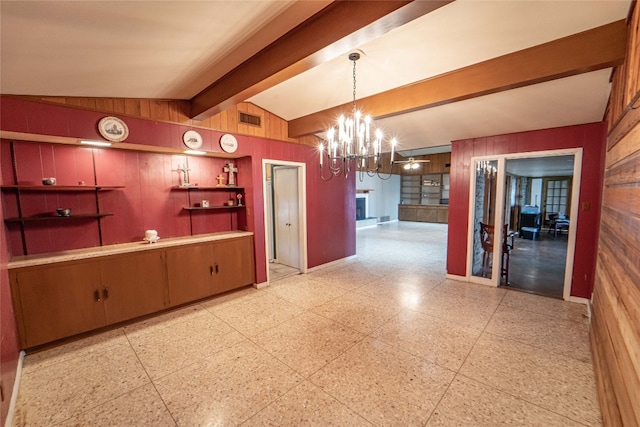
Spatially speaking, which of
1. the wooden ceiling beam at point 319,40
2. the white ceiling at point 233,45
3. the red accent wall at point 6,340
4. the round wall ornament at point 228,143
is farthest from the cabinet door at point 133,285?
the wooden ceiling beam at point 319,40

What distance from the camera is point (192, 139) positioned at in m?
3.43

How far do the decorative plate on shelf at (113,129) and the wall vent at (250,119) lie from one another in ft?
4.81

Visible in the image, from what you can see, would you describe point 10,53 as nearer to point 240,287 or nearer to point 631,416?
point 240,287

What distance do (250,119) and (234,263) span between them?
2.19 metres

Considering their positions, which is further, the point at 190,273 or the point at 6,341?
the point at 190,273

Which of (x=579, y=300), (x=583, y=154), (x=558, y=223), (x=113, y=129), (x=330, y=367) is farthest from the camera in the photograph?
(x=558, y=223)

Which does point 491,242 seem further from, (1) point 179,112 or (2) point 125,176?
(2) point 125,176

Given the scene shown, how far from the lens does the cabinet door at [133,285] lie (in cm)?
288

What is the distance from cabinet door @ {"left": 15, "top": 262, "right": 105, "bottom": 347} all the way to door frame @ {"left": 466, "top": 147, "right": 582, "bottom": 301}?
16.9 ft

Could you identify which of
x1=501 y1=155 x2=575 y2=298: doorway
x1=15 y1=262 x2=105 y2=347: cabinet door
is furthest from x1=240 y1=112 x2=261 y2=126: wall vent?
x1=501 y1=155 x2=575 y2=298: doorway

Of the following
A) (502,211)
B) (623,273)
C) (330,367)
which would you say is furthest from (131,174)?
(502,211)

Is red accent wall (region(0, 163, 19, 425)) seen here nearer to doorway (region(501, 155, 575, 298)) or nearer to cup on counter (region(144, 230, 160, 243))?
cup on counter (region(144, 230, 160, 243))

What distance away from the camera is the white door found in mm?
4996

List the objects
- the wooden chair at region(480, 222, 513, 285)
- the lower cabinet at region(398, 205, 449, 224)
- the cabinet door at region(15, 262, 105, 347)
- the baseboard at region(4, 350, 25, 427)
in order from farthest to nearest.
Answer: the lower cabinet at region(398, 205, 449, 224)
the wooden chair at region(480, 222, 513, 285)
the cabinet door at region(15, 262, 105, 347)
the baseboard at region(4, 350, 25, 427)
